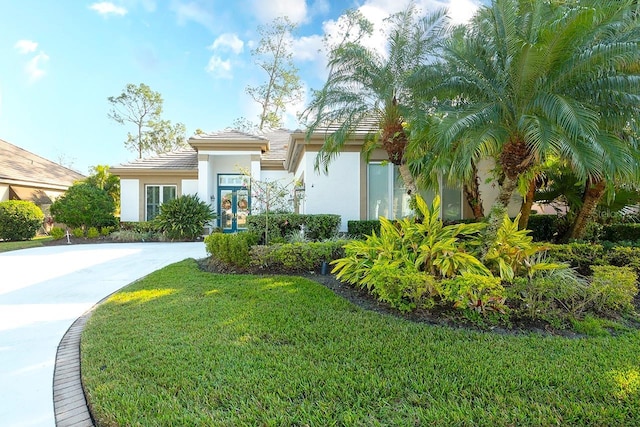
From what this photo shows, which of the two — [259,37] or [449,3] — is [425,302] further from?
[259,37]

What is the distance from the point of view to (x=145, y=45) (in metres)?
15.6

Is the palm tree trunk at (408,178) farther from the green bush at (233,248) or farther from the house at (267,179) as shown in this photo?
the green bush at (233,248)

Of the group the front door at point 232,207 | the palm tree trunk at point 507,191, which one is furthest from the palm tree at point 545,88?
the front door at point 232,207

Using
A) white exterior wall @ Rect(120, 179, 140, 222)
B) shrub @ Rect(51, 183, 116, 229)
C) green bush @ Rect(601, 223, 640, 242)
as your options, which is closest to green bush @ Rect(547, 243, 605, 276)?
green bush @ Rect(601, 223, 640, 242)

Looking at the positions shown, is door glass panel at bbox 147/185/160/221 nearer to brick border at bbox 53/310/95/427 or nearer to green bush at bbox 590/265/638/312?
brick border at bbox 53/310/95/427

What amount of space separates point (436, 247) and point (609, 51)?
421cm

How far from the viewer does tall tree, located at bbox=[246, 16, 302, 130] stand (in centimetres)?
2523

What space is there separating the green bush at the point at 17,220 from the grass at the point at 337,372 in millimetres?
16301

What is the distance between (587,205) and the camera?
846cm

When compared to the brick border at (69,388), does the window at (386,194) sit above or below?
above

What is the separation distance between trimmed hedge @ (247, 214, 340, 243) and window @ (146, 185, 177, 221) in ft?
35.7

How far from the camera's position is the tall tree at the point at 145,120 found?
27906 mm

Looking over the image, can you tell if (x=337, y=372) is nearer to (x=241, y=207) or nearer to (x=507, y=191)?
(x=507, y=191)

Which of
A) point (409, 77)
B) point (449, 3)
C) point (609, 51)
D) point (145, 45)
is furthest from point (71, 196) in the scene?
point (609, 51)
